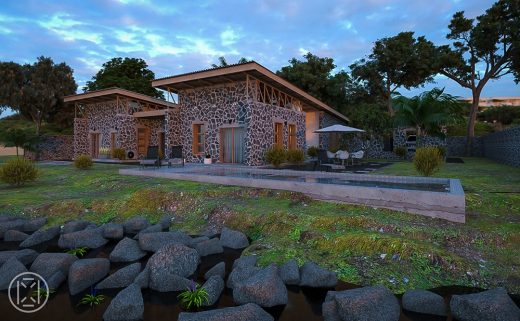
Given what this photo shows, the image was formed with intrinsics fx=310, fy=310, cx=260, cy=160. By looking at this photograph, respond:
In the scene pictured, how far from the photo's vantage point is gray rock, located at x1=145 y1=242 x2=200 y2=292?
4.37 meters

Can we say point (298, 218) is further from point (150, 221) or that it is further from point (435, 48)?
point (435, 48)

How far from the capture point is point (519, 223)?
555 cm

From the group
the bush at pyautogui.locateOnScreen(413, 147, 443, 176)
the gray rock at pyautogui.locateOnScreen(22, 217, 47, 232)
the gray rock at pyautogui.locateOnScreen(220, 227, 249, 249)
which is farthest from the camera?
the bush at pyautogui.locateOnScreen(413, 147, 443, 176)

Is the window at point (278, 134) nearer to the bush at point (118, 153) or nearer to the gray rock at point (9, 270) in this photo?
the bush at point (118, 153)

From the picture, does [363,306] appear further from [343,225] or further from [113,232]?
[113,232]

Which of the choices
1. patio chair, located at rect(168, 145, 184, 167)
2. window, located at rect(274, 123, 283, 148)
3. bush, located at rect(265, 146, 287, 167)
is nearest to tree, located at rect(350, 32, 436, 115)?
window, located at rect(274, 123, 283, 148)

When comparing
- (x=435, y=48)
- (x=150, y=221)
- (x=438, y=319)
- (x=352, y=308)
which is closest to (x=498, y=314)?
(x=438, y=319)

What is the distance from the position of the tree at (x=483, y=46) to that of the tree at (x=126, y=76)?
2817cm

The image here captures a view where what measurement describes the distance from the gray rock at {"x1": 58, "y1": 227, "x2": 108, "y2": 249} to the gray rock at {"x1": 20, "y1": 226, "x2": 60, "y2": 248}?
0.53m

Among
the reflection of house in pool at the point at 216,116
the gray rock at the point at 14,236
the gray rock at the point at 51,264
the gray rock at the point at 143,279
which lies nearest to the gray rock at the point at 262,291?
the gray rock at the point at 143,279

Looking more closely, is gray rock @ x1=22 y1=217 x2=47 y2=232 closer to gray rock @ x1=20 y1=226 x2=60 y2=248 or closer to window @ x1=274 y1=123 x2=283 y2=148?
gray rock @ x1=20 y1=226 x2=60 y2=248

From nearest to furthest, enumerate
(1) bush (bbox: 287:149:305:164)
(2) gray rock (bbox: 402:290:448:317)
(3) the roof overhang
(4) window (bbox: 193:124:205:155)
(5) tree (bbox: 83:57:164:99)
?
(2) gray rock (bbox: 402:290:448:317)
(3) the roof overhang
(1) bush (bbox: 287:149:305:164)
(4) window (bbox: 193:124:205:155)
(5) tree (bbox: 83:57:164:99)

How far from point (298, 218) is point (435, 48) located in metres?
25.7

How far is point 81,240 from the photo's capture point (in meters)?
6.00
